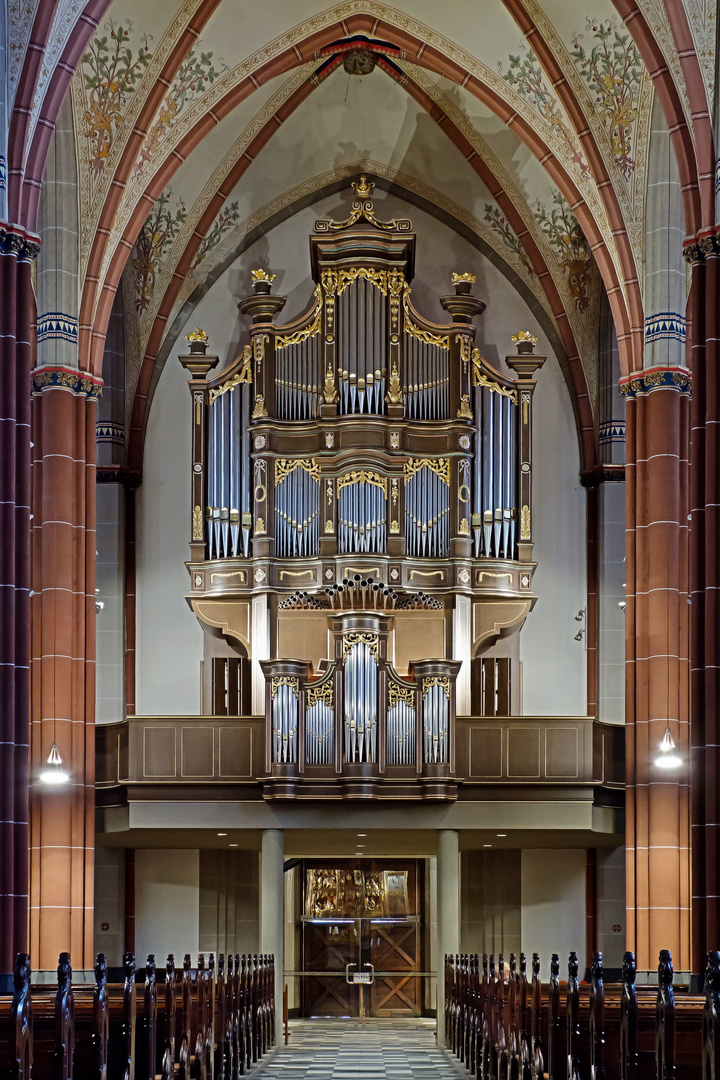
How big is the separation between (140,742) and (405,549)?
4838 mm

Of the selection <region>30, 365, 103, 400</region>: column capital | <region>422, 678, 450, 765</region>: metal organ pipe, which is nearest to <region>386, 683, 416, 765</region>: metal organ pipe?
<region>422, 678, 450, 765</region>: metal organ pipe

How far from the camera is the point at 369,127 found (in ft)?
88.3

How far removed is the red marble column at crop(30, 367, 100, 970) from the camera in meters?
20.8

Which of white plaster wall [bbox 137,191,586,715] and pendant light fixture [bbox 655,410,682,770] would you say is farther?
white plaster wall [bbox 137,191,586,715]

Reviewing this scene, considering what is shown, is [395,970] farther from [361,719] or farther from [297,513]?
[297,513]

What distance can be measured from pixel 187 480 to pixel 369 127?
6478 millimetres

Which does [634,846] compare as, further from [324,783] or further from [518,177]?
[518,177]

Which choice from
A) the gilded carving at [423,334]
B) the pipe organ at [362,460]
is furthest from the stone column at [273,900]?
the gilded carving at [423,334]

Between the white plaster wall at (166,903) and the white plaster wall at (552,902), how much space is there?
17.1 feet

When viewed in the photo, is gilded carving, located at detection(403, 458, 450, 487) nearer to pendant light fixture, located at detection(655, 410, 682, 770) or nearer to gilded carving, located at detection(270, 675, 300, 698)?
gilded carving, located at detection(270, 675, 300, 698)

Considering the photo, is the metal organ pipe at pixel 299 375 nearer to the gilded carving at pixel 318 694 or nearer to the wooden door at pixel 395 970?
the gilded carving at pixel 318 694

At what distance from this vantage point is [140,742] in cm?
2298

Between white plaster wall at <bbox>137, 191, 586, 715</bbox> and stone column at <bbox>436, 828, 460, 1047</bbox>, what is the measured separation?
3.63m

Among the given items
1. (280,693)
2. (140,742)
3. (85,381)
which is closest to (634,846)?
(280,693)
